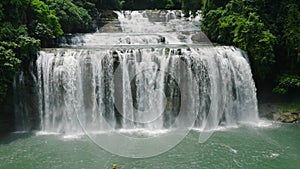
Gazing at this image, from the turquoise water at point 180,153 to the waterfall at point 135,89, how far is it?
122 cm

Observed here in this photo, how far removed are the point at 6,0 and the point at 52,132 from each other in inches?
→ 214

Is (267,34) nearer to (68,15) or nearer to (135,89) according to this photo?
(135,89)

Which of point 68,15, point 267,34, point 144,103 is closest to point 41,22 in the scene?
point 68,15

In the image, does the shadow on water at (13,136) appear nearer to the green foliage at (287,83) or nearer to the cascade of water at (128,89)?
the cascade of water at (128,89)

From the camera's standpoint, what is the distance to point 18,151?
35.6 ft

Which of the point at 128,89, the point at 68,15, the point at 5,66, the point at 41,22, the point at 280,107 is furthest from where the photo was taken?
the point at 68,15

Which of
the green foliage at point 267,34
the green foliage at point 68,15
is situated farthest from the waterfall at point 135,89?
the green foliage at point 68,15

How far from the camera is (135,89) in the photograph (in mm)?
13570

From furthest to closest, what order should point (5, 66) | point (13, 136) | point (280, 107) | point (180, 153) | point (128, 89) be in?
point (280, 107)
point (128, 89)
point (13, 136)
point (5, 66)
point (180, 153)

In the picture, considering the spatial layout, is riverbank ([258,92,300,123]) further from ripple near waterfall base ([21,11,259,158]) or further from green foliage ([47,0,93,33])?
green foliage ([47,0,93,33])

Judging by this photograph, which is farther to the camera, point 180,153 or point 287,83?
point 287,83

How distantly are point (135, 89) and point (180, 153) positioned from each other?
387cm

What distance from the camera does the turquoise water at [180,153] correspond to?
32.2 ft

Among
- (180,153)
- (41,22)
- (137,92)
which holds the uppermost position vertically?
(41,22)
